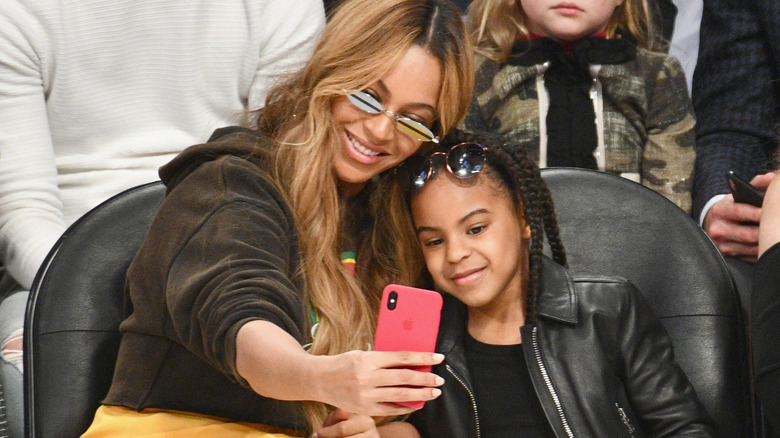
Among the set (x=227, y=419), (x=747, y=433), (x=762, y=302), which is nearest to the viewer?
(x=762, y=302)

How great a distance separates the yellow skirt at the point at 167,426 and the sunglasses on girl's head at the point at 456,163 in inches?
21.7

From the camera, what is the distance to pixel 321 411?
5.40ft

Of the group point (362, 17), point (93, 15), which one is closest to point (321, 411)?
point (362, 17)

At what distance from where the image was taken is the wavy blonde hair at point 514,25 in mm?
2498

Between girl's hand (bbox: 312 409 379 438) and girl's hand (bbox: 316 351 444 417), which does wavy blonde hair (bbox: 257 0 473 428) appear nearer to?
girl's hand (bbox: 312 409 379 438)

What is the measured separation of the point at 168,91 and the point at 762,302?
1.48m

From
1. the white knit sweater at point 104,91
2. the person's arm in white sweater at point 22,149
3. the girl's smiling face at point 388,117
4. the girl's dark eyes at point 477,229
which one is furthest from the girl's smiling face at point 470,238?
the person's arm in white sweater at point 22,149

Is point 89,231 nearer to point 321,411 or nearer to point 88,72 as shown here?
point 321,411

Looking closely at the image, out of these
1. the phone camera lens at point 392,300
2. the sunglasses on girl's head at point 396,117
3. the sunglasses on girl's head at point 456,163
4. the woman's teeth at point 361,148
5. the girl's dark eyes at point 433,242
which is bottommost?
the girl's dark eyes at point 433,242

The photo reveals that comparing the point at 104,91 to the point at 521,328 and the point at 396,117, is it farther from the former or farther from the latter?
the point at 521,328

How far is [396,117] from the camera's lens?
175 centimetres

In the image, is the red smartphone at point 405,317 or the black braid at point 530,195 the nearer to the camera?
the red smartphone at point 405,317

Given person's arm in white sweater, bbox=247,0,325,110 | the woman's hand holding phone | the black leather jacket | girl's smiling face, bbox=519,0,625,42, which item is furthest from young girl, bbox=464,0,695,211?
the woman's hand holding phone

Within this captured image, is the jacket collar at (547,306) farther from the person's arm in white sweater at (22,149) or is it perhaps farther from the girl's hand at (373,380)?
the person's arm in white sweater at (22,149)
